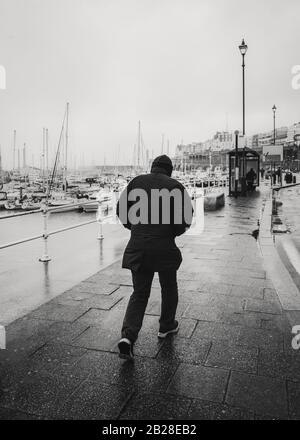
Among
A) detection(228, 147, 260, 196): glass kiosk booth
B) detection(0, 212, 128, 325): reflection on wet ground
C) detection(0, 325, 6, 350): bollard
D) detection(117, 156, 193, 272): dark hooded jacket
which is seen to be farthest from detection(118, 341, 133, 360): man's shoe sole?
detection(228, 147, 260, 196): glass kiosk booth

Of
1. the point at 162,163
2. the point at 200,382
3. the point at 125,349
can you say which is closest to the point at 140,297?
the point at 125,349

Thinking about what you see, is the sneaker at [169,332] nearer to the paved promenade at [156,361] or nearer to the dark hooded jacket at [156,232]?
the paved promenade at [156,361]

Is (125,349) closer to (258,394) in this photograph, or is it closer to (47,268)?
(258,394)

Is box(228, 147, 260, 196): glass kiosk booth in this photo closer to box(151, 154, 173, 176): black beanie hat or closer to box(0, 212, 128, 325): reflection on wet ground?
box(0, 212, 128, 325): reflection on wet ground

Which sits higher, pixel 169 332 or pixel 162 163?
pixel 162 163

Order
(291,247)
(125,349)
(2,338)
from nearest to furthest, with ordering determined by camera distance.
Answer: (125,349) → (2,338) → (291,247)

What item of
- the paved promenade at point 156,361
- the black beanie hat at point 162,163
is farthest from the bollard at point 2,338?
the black beanie hat at point 162,163

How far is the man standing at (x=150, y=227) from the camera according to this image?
11.7 feet

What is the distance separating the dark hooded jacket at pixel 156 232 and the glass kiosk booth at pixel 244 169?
20.5 m

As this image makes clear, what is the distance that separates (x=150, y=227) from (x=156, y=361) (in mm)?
1225

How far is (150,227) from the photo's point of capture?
11.7ft

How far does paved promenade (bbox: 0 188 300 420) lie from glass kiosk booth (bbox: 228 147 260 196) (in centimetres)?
1958

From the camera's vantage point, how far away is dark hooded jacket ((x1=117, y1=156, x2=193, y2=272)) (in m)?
3.56

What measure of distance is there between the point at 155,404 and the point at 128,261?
4.23 ft
